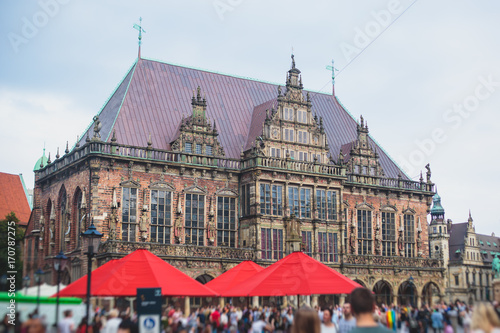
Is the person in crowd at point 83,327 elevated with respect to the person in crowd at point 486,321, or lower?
lower

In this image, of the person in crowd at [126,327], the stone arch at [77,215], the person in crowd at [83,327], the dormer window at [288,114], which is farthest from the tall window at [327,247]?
the person in crowd at [126,327]

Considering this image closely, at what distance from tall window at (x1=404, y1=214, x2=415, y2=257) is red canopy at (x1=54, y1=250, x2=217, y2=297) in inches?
1103

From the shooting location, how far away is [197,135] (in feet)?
128

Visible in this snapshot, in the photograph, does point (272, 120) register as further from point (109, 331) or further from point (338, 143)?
point (109, 331)

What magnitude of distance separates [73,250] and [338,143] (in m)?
20.9

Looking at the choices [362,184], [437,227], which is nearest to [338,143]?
[362,184]

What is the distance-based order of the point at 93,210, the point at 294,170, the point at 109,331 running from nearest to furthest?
the point at 109,331 → the point at 93,210 → the point at 294,170

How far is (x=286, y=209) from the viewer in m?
39.5

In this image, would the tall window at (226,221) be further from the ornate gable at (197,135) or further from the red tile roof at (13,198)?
the red tile roof at (13,198)

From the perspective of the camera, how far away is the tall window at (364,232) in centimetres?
Answer: 4428

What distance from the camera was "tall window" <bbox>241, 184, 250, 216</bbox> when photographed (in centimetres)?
3903

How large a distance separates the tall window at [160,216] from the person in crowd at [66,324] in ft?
Result: 73.0

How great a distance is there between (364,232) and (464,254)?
2392 inches

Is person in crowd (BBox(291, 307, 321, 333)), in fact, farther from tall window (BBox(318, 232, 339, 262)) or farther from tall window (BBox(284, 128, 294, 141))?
tall window (BBox(284, 128, 294, 141))
